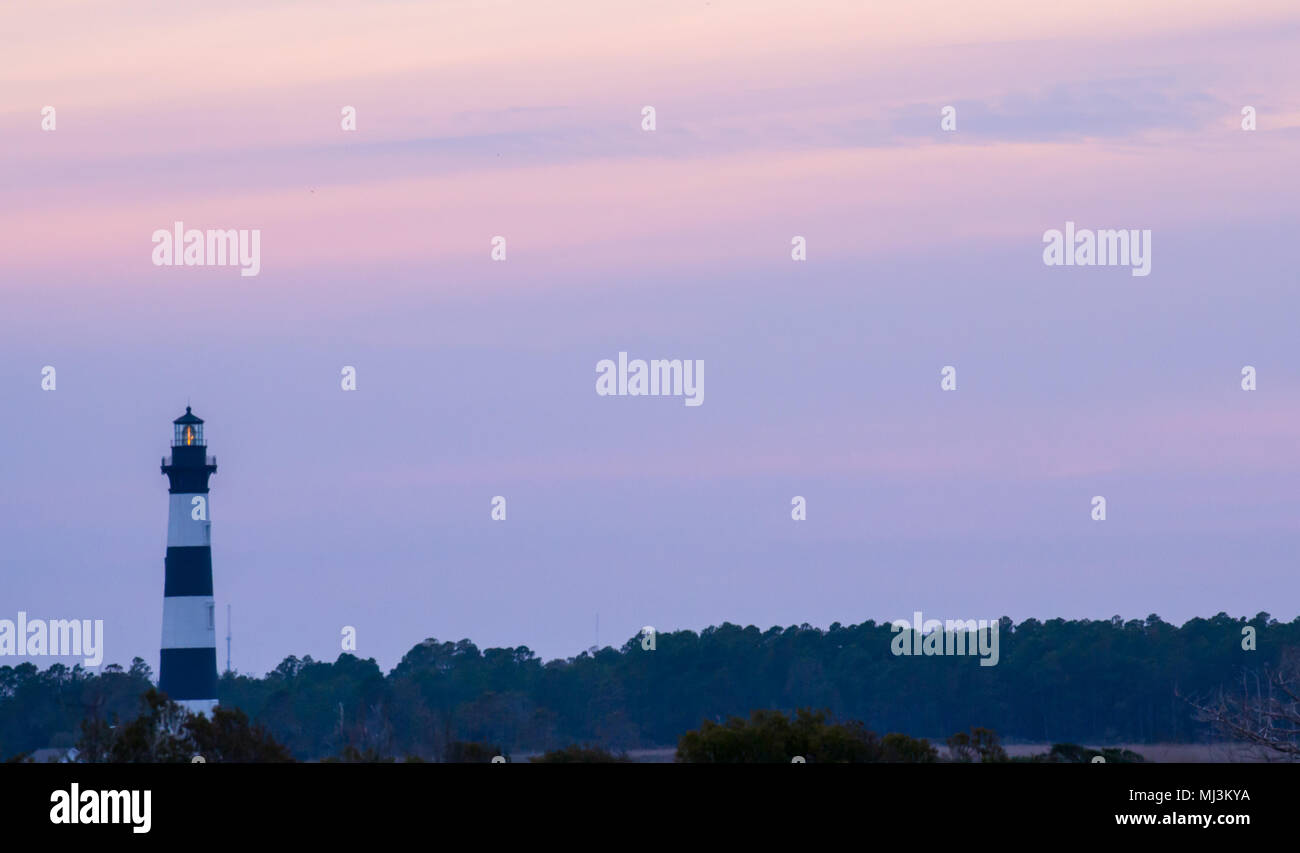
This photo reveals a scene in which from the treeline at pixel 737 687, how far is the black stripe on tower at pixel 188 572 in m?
10.1

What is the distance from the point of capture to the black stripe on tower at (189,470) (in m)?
75.6

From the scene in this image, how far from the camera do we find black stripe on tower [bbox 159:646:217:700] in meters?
72.2

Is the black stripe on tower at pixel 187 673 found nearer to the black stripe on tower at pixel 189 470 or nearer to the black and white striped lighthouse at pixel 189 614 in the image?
the black and white striped lighthouse at pixel 189 614

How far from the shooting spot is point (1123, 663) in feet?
320

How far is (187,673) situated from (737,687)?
36086 millimetres

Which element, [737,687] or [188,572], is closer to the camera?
[188,572]

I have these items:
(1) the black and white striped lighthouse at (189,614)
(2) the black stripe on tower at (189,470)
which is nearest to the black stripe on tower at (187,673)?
(1) the black and white striped lighthouse at (189,614)

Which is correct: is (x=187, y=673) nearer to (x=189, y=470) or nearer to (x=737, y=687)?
(x=189, y=470)

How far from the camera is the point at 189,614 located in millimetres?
72500

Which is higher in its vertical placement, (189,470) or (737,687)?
(189,470)

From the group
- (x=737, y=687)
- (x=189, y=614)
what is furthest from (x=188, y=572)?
(x=737, y=687)
